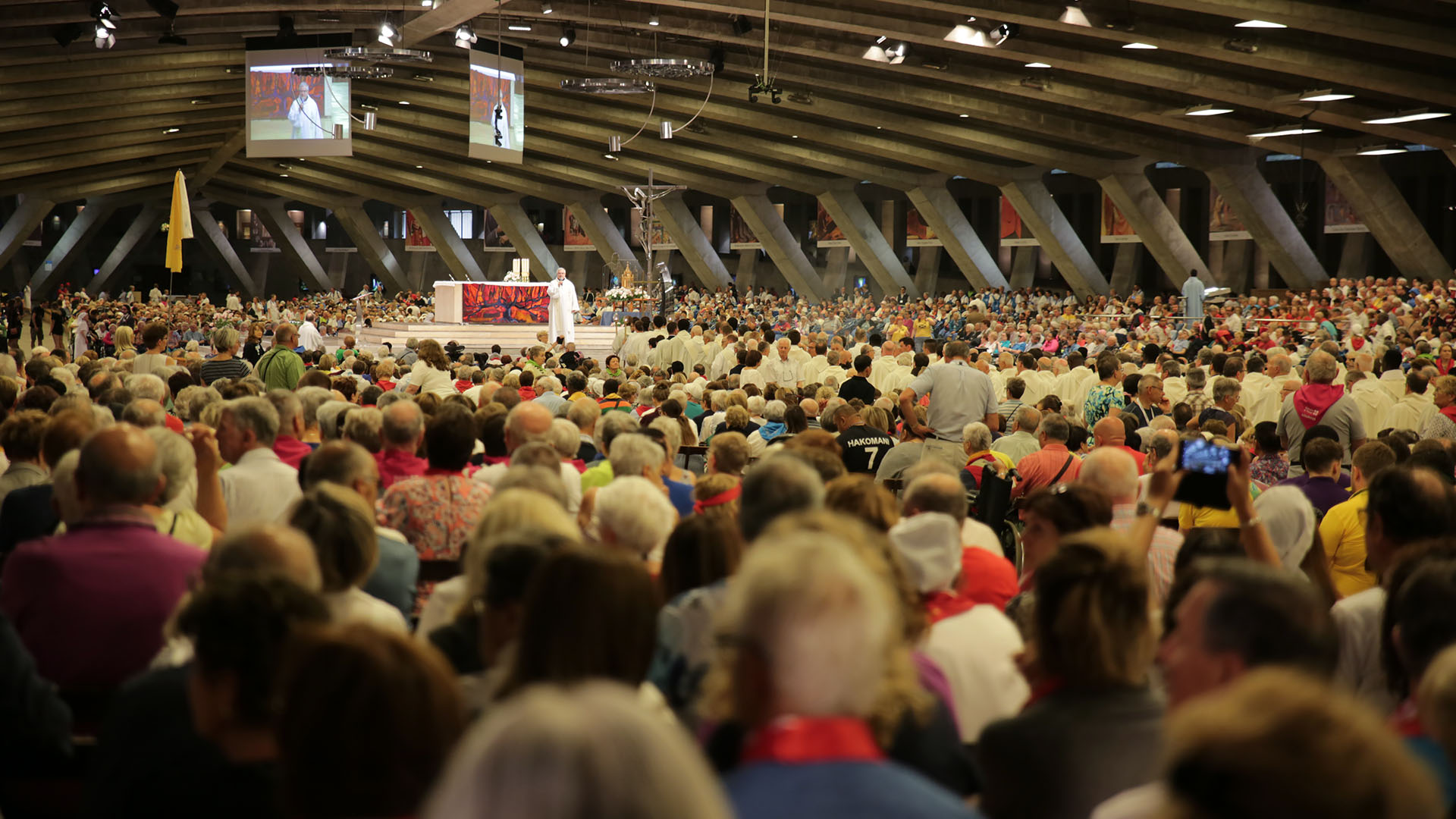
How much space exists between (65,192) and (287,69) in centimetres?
2831

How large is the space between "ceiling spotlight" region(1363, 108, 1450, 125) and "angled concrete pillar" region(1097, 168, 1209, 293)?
8798mm

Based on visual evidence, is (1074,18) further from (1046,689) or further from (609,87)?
(1046,689)

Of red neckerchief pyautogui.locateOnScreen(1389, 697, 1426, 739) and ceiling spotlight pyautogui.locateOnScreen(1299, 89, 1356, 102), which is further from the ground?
ceiling spotlight pyautogui.locateOnScreen(1299, 89, 1356, 102)

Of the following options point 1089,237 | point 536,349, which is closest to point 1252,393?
point 536,349

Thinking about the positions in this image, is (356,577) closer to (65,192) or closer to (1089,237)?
(1089,237)

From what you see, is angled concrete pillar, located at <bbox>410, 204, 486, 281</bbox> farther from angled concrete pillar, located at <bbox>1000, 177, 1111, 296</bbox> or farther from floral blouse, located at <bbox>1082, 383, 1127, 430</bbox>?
floral blouse, located at <bbox>1082, 383, 1127, 430</bbox>

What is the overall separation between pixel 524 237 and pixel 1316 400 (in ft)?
129

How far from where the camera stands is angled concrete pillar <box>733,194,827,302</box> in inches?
1532

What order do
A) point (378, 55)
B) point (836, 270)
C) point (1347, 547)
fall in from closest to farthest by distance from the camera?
point (1347, 547) → point (378, 55) → point (836, 270)

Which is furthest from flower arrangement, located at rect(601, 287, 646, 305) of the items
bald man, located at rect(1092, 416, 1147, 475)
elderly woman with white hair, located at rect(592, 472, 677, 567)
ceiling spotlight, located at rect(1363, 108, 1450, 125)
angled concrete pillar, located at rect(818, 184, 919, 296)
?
elderly woman with white hair, located at rect(592, 472, 677, 567)

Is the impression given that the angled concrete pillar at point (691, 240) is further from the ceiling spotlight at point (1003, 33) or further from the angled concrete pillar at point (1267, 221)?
the ceiling spotlight at point (1003, 33)

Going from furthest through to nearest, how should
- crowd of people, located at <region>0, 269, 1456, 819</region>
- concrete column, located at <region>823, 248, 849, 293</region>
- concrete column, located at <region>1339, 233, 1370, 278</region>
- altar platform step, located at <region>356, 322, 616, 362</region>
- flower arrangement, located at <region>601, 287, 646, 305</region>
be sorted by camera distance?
concrete column, located at <region>823, 248, 849, 293</region>
flower arrangement, located at <region>601, 287, 646, 305</region>
altar platform step, located at <region>356, 322, 616, 362</region>
concrete column, located at <region>1339, 233, 1370, 278</region>
crowd of people, located at <region>0, 269, 1456, 819</region>

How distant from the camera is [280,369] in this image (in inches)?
422

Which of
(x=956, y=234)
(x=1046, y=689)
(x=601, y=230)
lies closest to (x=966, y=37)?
(x=956, y=234)
